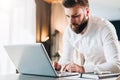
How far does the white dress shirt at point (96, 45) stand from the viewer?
5.24ft

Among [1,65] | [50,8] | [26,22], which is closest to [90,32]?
[1,65]

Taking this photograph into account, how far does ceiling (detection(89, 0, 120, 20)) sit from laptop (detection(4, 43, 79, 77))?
458 cm

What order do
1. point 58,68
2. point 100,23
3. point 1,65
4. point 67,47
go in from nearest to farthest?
point 58,68 < point 100,23 < point 67,47 < point 1,65

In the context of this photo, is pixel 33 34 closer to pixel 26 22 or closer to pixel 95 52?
pixel 26 22

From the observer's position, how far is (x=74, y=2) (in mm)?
1712

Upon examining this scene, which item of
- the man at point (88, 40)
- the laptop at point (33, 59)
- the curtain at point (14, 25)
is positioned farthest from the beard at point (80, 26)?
the curtain at point (14, 25)

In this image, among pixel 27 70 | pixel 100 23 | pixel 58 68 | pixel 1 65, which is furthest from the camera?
pixel 1 65

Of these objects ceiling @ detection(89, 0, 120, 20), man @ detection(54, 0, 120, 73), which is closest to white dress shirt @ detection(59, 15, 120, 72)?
man @ detection(54, 0, 120, 73)

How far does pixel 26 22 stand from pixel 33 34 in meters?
0.39

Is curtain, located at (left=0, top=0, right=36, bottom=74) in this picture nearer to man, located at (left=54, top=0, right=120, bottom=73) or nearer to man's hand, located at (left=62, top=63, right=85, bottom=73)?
man, located at (left=54, top=0, right=120, bottom=73)

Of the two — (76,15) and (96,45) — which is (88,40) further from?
(76,15)

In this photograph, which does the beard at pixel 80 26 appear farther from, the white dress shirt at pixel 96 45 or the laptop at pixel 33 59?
the laptop at pixel 33 59

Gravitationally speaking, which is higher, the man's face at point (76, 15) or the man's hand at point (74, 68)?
the man's face at point (76, 15)

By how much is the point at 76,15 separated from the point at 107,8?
4.55 m
